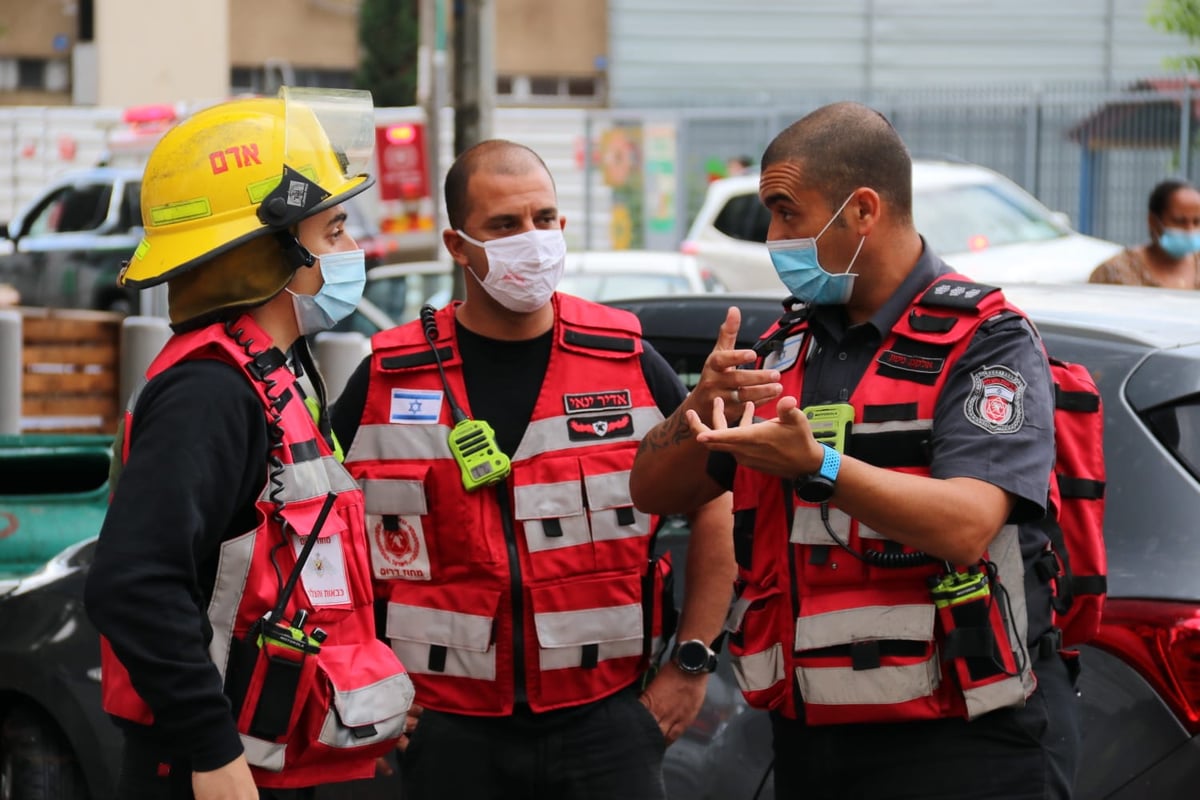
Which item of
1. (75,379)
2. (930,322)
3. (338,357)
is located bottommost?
(75,379)

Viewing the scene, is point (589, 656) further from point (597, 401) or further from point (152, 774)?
point (152, 774)

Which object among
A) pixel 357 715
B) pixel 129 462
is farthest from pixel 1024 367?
pixel 129 462

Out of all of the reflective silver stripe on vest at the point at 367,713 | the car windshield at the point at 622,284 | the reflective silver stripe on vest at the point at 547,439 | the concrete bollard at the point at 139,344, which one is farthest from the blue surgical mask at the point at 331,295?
the car windshield at the point at 622,284

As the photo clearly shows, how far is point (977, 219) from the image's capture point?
46.7 ft

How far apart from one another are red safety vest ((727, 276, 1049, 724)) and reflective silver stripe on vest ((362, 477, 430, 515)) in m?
0.80

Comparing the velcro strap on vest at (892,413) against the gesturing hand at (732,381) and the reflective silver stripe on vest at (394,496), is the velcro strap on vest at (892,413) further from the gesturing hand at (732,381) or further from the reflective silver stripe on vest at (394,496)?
the reflective silver stripe on vest at (394,496)

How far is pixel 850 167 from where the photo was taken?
2895 mm

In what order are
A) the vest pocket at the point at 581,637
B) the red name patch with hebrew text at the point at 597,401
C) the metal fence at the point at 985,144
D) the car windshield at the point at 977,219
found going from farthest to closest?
the metal fence at the point at 985,144 < the car windshield at the point at 977,219 < the red name patch with hebrew text at the point at 597,401 < the vest pocket at the point at 581,637

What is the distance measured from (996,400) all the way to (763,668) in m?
0.63

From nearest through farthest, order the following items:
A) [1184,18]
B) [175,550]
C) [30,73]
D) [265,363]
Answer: [175,550] → [265,363] → [1184,18] → [30,73]

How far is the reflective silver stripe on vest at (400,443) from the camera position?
333 cm

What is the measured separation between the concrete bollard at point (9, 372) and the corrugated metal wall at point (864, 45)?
23.3 metres

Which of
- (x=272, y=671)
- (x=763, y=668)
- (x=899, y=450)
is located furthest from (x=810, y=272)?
(x=272, y=671)

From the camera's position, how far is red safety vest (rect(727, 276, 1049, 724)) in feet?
8.91
